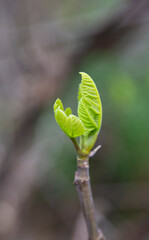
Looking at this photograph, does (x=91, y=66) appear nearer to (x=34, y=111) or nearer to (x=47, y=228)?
(x=34, y=111)

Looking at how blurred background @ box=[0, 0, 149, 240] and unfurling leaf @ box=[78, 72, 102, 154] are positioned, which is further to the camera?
blurred background @ box=[0, 0, 149, 240]

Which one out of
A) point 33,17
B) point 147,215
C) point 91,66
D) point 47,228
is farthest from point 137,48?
point 47,228

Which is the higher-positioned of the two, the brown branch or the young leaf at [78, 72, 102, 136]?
the young leaf at [78, 72, 102, 136]

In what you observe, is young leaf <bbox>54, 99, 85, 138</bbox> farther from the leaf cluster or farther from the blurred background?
the blurred background

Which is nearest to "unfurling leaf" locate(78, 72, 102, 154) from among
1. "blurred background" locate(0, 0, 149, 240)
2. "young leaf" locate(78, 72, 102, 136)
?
"young leaf" locate(78, 72, 102, 136)

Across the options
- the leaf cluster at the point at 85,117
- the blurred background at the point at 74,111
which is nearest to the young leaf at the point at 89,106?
the leaf cluster at the point at 85,117

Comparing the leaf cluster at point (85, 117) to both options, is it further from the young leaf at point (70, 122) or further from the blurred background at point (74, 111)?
the blurred background at point (74, 111)
